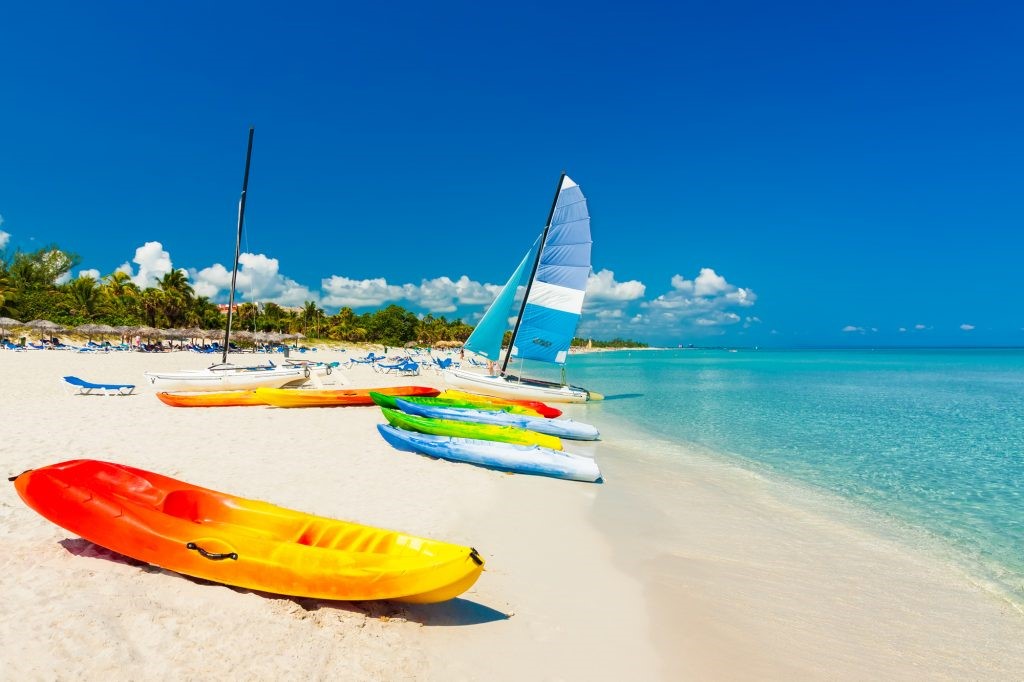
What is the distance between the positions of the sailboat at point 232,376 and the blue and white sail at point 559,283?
33.2ft

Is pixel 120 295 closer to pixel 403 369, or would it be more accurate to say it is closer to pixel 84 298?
pixel 84 298

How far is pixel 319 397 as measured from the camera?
55.6 ft

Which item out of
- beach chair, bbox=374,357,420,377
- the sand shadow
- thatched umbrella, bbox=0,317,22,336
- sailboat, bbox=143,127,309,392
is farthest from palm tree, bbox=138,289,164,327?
the sand shadow

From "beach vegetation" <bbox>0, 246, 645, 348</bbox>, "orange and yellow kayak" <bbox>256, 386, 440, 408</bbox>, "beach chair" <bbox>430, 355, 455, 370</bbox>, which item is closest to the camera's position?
"orange and yellow kayak" <bbox>256, 386, 440, 408</bbox>

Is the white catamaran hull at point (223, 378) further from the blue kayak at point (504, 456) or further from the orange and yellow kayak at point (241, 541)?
the orange and yellow kayak at point (241, 541)

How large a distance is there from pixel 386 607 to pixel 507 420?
10.2 meters

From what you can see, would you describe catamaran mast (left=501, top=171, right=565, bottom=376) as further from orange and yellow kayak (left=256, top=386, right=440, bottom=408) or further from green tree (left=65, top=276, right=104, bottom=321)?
green tree (left=65, top=276, right=104, bottom=321)

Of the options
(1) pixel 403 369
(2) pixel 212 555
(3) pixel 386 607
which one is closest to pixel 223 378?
(1) pixel 403 369

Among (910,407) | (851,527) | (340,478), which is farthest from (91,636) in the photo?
(910,407)

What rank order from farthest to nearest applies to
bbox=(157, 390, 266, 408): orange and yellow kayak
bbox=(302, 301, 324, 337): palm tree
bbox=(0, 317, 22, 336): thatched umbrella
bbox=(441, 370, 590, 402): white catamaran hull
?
bbox=(302, 301, 324, 337): palm tree → bbox=(0, 317, 22, 336): thatched umbrella → bbox=(441, 370, 590, 402): white catamaran hull → bbox=(157, 390, 266, 408): orange and yellow kayak

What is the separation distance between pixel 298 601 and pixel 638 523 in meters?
5.48

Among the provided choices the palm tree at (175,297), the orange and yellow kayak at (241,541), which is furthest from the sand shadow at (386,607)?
the palm tree at (175,297)

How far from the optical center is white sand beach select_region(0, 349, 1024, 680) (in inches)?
159

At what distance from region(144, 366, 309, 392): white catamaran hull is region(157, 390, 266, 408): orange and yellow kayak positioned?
2047mm
